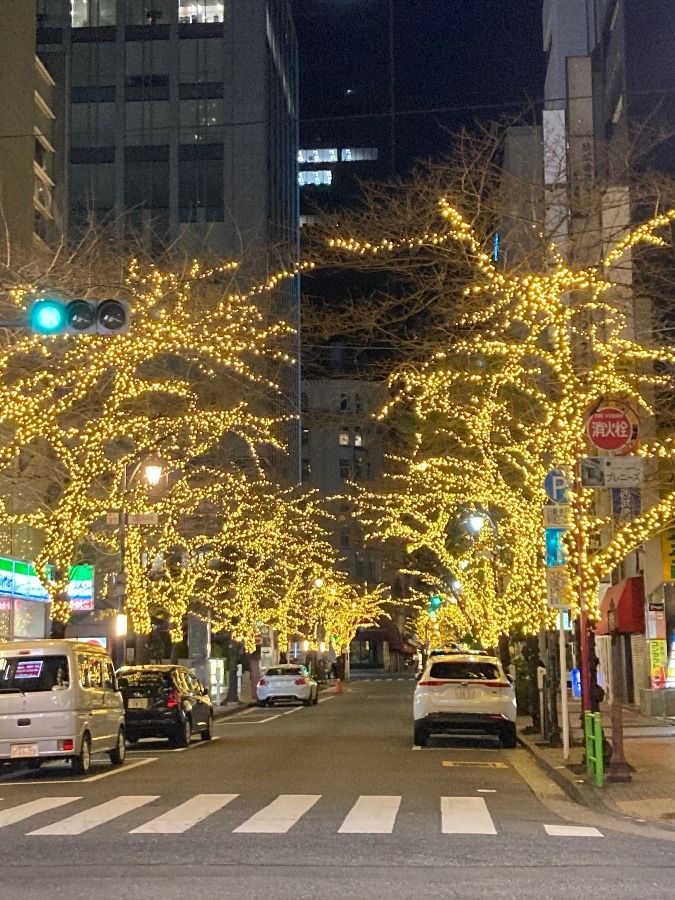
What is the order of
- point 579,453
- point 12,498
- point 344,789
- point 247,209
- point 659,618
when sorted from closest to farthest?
point 344,789 < point 579,453 < point 659,618 < point 12,498 < point 247,209

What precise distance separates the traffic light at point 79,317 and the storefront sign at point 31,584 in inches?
625

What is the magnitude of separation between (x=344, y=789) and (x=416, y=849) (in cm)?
511

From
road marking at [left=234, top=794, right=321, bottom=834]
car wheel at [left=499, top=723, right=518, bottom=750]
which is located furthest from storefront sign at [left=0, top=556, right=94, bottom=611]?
road marking at [left=234, top=794, right=321, bottom=834]

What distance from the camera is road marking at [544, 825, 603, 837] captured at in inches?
474

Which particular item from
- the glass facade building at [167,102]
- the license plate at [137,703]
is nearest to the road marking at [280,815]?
the license plate at [137,703]

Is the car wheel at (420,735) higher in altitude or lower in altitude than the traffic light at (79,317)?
lower

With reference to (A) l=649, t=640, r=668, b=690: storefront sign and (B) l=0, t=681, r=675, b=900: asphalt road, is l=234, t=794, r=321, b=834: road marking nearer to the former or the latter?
(B) l=0, t=681, r=675, b=900: asphalt road

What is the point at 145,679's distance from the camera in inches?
1014

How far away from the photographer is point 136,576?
→ 108 feet

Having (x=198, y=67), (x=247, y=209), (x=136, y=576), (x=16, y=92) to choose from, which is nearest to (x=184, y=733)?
(x=136, y=576)

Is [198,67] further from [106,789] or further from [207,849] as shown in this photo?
[207,849]

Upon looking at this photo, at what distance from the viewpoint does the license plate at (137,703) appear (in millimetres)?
25314

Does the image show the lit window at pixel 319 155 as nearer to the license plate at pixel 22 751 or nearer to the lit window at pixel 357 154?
the lit window at pixel 357 154

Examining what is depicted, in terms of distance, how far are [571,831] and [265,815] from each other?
3208 millimetres
